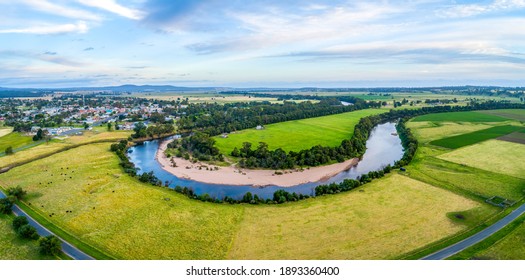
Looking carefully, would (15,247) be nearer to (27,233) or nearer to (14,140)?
(27,233)

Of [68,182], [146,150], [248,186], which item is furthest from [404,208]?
[146,150]

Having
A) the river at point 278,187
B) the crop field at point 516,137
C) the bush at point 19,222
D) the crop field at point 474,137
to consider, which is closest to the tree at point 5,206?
the bush at point 19,222

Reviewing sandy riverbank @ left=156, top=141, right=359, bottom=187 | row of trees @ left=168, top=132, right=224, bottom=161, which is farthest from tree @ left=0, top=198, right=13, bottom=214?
row of trees @ left=168, top=132, right=224, bottom=161

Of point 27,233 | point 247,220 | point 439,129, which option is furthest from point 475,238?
point 439,129

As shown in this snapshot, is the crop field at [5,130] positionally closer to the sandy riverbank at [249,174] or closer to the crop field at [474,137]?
the sandy riverbank at [249,174]

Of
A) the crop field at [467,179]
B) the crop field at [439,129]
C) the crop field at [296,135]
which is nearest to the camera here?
the crop field at [467,179]

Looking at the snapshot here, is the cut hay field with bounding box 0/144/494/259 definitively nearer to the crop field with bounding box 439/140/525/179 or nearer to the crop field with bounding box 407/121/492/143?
the crop field with bounding box 439/140/525/179

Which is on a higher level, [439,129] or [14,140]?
[439,129]
